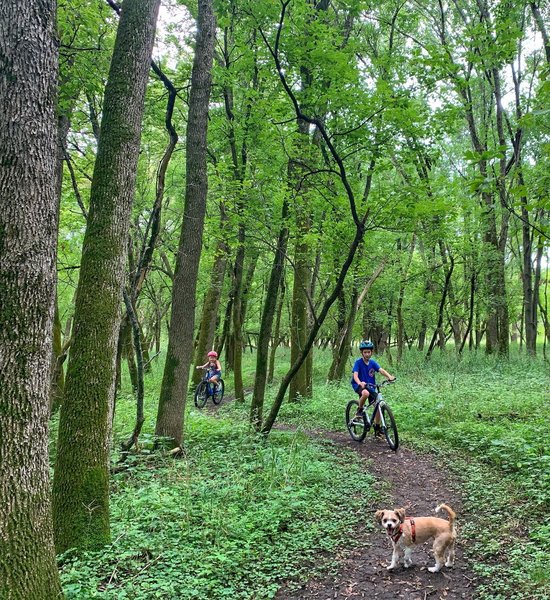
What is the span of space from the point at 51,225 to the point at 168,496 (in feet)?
12.2

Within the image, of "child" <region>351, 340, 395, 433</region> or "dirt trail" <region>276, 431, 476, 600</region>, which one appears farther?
"child" <region>351, 340, 395, 433</region>

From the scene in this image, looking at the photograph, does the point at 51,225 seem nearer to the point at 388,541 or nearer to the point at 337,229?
the point at 388,541

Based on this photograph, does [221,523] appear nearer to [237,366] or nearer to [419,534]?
[419,534]

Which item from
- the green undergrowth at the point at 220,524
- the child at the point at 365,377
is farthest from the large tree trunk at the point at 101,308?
the child at the point at 365,377

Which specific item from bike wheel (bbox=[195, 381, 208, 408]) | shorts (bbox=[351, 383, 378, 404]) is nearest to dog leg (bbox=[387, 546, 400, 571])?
shorts (bbox=[351, 383, 378, 404])

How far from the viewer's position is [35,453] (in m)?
2.86

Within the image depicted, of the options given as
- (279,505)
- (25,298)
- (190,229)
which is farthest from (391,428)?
(25,298)

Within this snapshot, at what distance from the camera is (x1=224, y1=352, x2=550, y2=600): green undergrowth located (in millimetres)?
4234

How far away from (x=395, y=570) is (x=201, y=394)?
11162 mm

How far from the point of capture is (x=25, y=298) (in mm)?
2826

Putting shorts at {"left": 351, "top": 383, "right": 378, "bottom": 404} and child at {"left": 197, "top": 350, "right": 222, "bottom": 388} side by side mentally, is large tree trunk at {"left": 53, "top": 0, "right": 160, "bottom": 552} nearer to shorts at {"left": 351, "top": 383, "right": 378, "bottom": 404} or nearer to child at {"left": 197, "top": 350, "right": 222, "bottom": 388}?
shorts at {"left": 351, "top": 383, "right": 378, "bottom": 404}

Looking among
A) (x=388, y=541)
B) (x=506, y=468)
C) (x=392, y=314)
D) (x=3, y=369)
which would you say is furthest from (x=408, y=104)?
(x=392, y=314)

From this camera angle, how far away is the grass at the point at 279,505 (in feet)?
12.8

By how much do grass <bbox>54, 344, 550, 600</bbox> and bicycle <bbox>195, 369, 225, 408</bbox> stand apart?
4.51 meters
